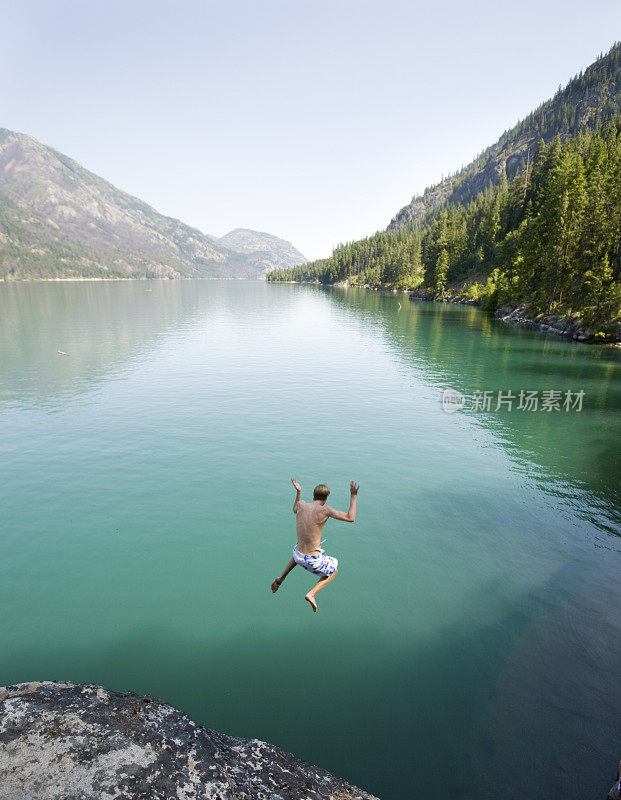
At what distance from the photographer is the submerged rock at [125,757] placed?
14.7 ft

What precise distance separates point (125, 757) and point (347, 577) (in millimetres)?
9156

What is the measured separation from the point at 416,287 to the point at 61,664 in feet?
539

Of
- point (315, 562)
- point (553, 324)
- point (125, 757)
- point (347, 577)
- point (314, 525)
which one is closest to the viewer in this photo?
point (125, 757)

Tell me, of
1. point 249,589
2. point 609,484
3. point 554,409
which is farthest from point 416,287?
point 249,589

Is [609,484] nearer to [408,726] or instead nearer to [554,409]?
[554,409]

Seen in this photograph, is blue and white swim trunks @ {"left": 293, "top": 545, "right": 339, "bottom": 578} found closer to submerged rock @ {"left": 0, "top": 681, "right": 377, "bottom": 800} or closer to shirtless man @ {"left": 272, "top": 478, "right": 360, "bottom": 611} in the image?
shirtless man @ {"left": 272, "top": 478, "right": 360, "bottom": 611}

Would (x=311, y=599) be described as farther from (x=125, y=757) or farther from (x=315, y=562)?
(x=125, y=757)

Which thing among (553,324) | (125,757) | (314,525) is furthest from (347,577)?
(553,324)

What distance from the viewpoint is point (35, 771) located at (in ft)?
15.0

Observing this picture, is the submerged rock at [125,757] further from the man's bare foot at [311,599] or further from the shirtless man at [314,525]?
the shirtless man at [314,525]

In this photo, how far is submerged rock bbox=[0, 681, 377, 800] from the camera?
14.7ft

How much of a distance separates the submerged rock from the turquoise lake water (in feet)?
10.3

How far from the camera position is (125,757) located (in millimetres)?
4852

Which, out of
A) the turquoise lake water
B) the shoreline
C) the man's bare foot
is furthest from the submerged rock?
the shoreline
